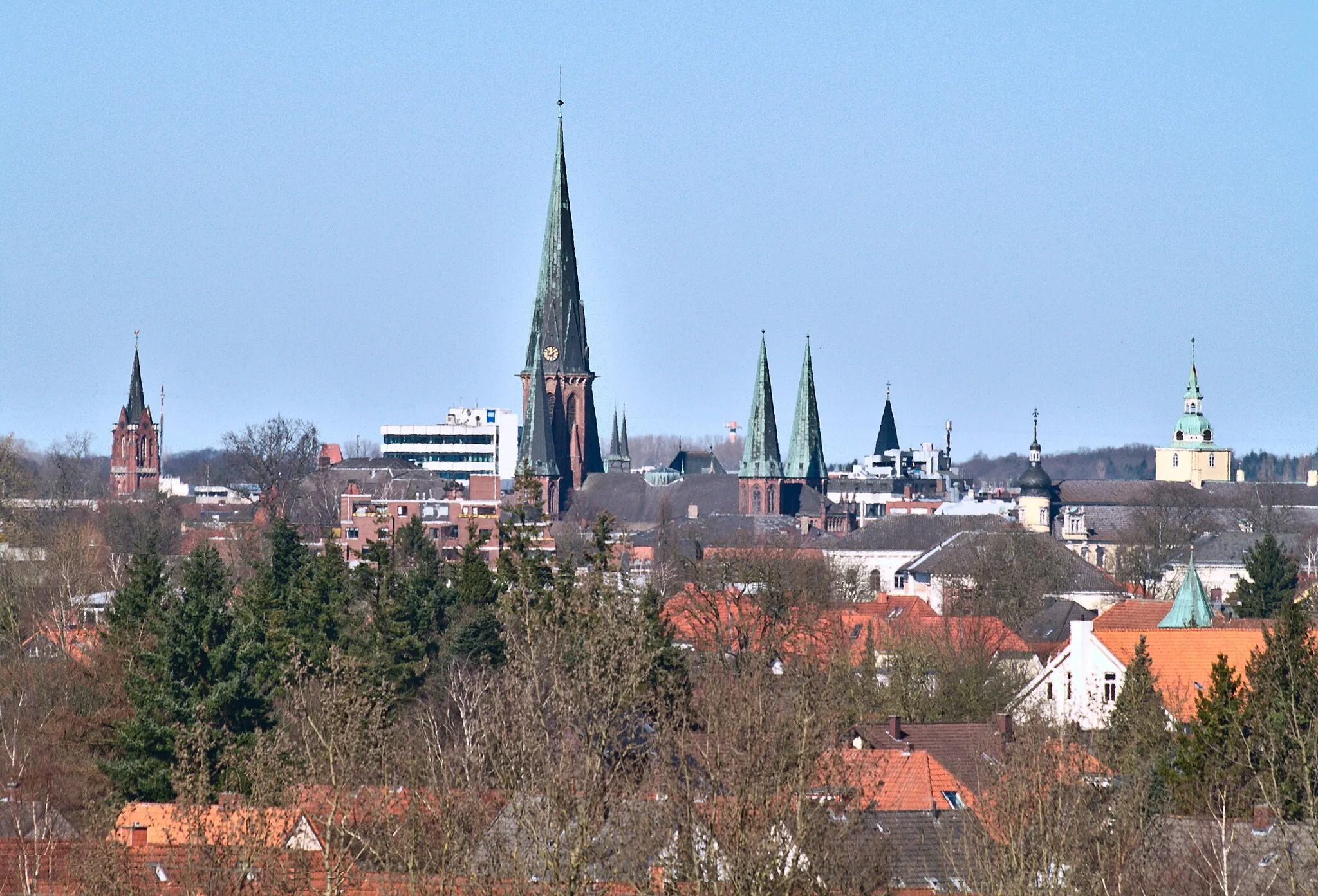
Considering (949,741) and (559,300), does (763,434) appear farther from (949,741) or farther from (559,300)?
(949,741)

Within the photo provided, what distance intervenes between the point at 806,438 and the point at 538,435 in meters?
19.0

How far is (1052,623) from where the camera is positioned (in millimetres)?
66688

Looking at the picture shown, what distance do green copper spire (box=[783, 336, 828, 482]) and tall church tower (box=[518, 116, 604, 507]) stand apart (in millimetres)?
13479

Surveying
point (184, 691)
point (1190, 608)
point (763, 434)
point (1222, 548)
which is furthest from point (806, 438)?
point (184, 691)

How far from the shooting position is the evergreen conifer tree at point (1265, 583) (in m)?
68.9

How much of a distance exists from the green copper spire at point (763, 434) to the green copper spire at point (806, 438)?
4776 millimetres

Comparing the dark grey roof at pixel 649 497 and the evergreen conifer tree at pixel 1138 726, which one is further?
the dark grey roof at pixel 649 497

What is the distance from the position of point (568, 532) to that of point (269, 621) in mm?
Answer: 58325

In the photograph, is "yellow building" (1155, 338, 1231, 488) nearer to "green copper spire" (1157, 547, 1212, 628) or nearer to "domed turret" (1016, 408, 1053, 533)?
"domed turret" (1016, 408, 1053, 533)

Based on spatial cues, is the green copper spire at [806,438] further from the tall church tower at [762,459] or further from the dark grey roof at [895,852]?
the dark grey roof at [895,852]

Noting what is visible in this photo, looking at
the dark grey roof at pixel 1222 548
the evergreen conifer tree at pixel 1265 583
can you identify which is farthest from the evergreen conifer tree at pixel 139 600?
the dark grey roof at pixel 1222 548

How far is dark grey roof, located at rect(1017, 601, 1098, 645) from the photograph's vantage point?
63688mm

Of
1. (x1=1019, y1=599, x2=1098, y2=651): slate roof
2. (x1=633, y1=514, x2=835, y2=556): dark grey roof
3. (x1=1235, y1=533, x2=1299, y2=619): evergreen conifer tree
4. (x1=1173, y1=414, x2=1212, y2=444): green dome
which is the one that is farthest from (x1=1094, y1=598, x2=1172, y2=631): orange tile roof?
(x1=1173, y1=414, x2=1212, y2=444): green dome

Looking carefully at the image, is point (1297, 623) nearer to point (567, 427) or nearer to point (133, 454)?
point (567, 427)
